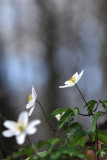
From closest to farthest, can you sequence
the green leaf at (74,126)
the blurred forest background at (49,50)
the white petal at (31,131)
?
the white petal at (31,131)
the green leaf at (74,126)
the blurred forest background at (49,50)

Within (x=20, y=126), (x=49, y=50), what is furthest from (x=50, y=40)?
(x=20, y=126)

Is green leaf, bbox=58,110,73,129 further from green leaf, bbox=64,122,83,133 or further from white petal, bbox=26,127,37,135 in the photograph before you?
white petal, bbox=26,127,37,135

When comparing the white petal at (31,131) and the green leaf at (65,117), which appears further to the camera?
the green leaf at (65,117)

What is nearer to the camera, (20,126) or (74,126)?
(20,126)

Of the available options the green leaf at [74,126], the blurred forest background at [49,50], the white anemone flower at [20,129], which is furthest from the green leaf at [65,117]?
the blurred forest background at [49,50]

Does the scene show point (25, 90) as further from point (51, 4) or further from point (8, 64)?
point (51, 4)

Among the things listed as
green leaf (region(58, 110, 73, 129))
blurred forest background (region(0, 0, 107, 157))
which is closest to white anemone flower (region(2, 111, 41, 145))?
green leaf (region(58, 110, 73, 129))

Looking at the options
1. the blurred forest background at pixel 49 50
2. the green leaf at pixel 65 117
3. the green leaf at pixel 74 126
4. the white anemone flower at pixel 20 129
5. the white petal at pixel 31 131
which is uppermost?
the blurred forest background at pixel 49 50

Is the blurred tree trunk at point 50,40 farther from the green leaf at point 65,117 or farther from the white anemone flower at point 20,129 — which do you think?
the white anemone flower at point 20,129

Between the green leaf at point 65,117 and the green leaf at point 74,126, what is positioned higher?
the green leaf at point 65,117

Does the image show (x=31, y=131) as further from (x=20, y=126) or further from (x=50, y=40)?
(x=50, y=40)
